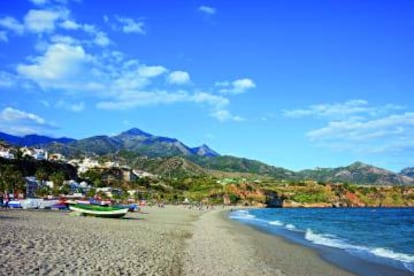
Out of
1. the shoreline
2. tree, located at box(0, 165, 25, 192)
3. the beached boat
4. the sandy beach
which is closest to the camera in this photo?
the sandy beach

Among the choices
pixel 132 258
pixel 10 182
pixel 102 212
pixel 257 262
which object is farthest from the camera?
pixel 10 182

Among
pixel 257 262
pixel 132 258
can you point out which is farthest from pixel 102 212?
pixel 132 258

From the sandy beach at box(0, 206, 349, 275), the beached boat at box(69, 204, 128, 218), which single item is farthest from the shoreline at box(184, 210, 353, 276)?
the beached boat at box(69, 204, 128, 218)

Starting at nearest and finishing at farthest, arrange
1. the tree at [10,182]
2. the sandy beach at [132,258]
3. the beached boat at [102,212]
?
the sandy beach at [132,258]
the beached boat at [102,212]
the tree at [10,182]

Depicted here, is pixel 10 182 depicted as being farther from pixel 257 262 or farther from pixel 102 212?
pixel 257 262

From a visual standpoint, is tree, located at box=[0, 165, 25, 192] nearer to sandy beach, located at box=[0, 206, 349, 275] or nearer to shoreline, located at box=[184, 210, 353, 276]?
sandy beach, located at box=[0, 206, 349, 275]

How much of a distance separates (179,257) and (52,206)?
5022cm

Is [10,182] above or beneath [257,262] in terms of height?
above

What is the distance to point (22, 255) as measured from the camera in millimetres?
17078

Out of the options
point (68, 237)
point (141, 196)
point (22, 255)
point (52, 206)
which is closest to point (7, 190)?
point (52, 206)

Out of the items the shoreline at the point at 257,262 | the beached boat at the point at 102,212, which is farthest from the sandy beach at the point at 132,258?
the beached boat at the point at 102,212

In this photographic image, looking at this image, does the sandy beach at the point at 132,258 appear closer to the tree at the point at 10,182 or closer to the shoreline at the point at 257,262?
→ the shoreline at the point at 257,262

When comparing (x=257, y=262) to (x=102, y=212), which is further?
(x=102, y=212)

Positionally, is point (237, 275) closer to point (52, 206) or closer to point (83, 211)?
point (83, 211)
